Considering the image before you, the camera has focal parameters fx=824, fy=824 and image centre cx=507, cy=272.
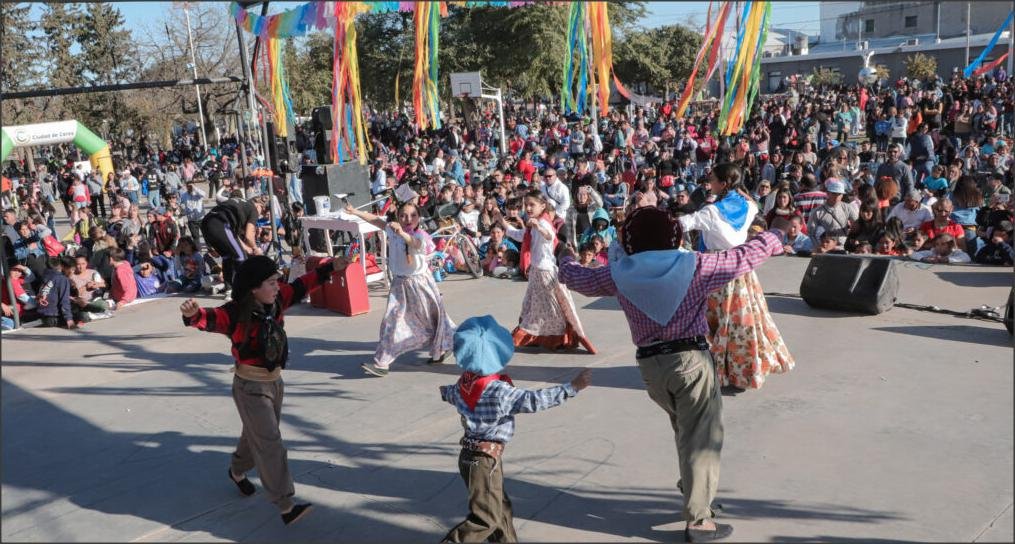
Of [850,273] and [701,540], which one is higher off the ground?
[850,273]

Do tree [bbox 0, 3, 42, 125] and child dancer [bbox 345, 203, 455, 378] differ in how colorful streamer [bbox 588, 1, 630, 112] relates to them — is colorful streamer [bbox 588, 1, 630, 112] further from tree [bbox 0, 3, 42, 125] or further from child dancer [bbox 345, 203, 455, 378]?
tree [bbox 0, 3, 42, 125]

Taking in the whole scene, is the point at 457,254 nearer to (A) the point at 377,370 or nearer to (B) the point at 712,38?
(A) the point at 377,370

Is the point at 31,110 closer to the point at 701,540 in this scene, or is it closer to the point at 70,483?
the point at 70,483

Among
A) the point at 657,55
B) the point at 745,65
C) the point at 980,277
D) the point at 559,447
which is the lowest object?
the point at 559,447

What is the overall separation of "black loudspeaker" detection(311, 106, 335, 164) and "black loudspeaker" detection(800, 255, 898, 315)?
26.7ft

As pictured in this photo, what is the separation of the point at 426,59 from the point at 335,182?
694 cm

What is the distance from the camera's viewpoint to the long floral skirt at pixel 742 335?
5734mm

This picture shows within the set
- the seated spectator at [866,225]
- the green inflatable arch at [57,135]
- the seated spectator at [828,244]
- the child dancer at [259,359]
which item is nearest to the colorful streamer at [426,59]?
the child dancer at [259,359]

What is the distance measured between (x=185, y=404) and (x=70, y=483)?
1435 millimetres

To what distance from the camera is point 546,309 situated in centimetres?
723

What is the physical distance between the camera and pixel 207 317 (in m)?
4.29

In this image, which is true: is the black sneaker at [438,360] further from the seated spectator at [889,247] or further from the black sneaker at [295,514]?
the seated spectator at [889,247]

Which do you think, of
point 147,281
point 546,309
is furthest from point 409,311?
point 147,281

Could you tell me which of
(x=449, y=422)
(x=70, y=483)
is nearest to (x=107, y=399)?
(x=70, y=483)
